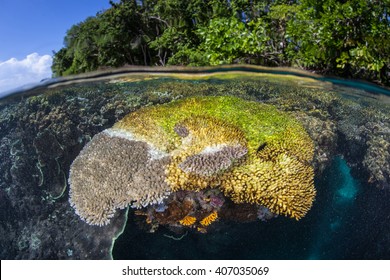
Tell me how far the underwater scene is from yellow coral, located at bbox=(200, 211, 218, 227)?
0.4 inches

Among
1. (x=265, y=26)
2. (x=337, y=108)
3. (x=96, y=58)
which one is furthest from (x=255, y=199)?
(x=96, y=58)

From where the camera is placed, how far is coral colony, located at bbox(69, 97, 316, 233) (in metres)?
4.34

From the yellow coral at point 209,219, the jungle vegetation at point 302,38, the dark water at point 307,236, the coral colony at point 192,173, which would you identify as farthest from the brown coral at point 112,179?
the jungle vegetation at point 302,38

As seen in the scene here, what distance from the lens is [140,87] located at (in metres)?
5.30

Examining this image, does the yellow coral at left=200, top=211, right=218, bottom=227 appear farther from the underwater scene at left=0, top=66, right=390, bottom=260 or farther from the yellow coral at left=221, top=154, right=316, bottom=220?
the yellow coral at left=221, top=154, right=316, bottom=220

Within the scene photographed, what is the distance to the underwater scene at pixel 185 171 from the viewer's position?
4.38m

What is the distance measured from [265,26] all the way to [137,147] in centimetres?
474

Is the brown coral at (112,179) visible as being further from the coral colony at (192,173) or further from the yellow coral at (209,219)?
the yellow coral at (209,219)

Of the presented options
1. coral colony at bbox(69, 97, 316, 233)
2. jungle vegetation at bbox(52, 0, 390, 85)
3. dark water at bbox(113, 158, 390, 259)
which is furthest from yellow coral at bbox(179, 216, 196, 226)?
jungle vegetation at bbox(52, 0, 390, 85)

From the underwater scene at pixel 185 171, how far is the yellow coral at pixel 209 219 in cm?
1

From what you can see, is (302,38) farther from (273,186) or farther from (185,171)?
(185,171)

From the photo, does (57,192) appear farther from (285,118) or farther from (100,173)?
(285,118)

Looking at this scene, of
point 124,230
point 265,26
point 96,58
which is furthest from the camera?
point 96,58

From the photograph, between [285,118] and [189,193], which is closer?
[189,193]
